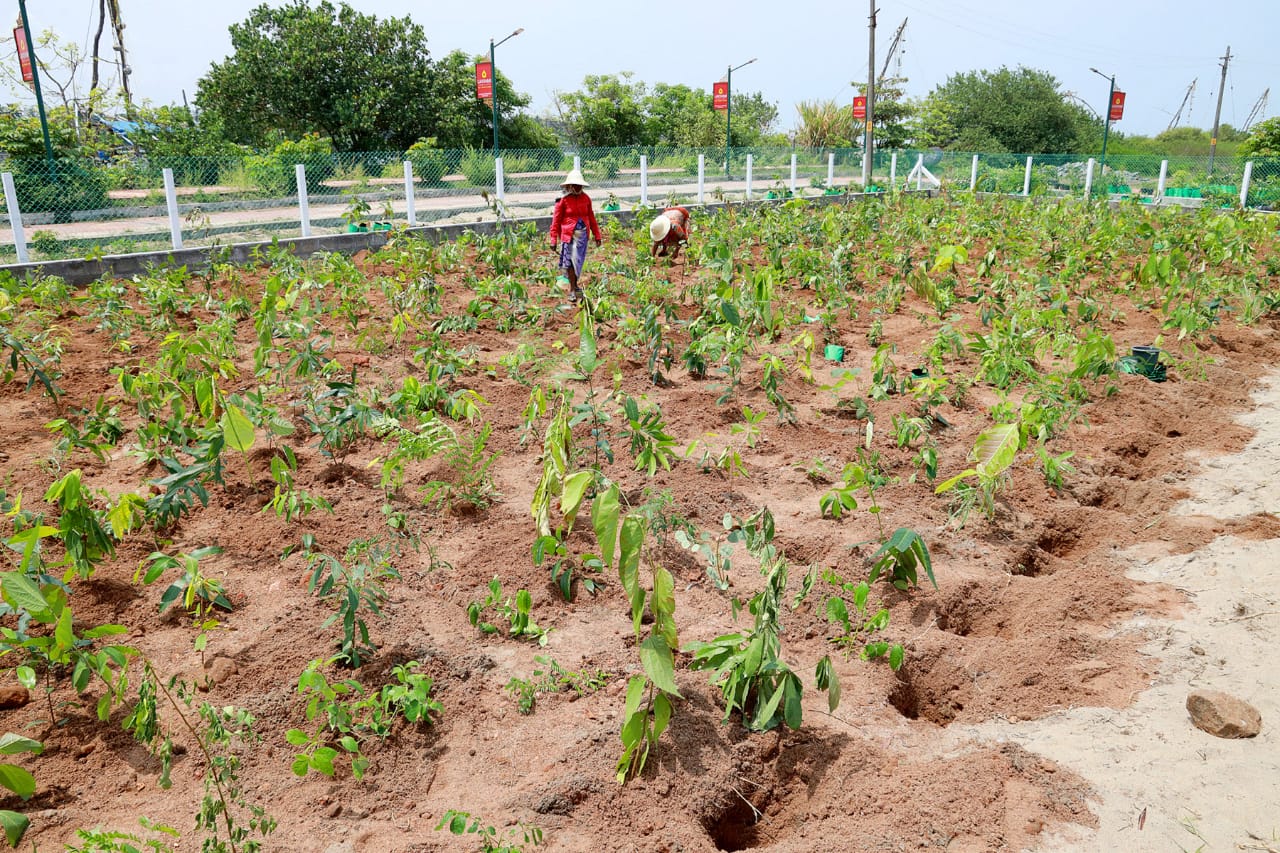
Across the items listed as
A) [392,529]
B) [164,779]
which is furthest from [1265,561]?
[164,779]

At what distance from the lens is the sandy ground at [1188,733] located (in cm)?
232

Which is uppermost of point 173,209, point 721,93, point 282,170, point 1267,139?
point 721,93

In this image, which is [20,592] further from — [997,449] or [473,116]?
[473,116]

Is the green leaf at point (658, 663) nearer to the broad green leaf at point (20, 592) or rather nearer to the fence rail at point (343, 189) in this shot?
the broad green leaf at point (20, 592)

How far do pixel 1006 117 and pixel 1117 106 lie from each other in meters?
12.5

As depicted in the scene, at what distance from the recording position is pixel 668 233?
32.8 ft

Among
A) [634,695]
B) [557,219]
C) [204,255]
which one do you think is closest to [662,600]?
[634,695]

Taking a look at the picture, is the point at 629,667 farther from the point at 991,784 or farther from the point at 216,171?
the point at 216,171

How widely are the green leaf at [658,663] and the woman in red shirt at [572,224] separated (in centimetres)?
557

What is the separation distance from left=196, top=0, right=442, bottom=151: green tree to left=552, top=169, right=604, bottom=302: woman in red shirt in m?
15.9

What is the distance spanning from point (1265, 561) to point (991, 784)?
6.47 ft

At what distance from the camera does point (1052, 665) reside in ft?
10.1

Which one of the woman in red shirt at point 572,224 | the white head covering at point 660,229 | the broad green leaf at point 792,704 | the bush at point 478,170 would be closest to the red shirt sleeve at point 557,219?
the woman in red shirt at point 572,224

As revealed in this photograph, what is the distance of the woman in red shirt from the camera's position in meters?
7.69
